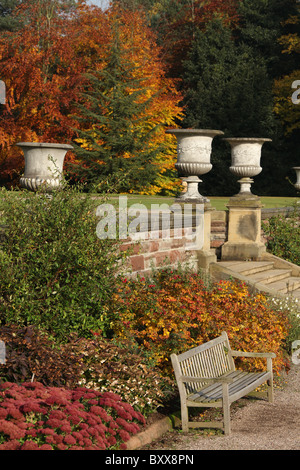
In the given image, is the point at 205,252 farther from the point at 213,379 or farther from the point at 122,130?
the point at 122,130

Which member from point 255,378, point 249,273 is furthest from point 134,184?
point 255,378

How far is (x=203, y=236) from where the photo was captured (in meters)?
11.1

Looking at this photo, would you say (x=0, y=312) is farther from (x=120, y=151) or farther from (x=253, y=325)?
(x=120, y=151)

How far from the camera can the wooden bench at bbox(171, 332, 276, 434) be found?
598 cm

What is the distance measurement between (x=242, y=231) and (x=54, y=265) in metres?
6.92

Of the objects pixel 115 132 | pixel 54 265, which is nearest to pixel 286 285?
pixel 54 265

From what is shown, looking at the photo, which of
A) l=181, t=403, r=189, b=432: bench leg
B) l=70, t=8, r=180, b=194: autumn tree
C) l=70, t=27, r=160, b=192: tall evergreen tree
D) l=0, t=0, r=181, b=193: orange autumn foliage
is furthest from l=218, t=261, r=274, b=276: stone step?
l=0, t=0, r=181, b=193: orange autumn foliage

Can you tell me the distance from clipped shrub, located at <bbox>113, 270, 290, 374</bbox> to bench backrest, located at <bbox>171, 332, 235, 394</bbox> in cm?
33

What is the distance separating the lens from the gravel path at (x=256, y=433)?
18.4ft

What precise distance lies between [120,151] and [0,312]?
13.3 metres

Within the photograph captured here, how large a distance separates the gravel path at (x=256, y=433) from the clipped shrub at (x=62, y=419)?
43 centimetres

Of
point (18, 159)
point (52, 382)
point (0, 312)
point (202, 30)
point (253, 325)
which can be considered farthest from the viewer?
point (202, 30)

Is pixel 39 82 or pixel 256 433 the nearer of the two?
pixel 256 433

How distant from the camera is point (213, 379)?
6.00 m
